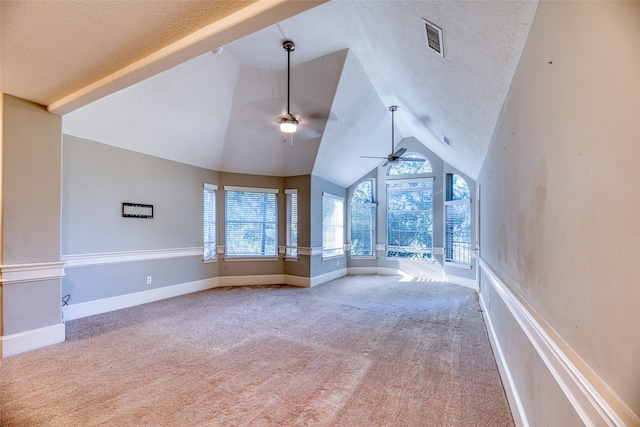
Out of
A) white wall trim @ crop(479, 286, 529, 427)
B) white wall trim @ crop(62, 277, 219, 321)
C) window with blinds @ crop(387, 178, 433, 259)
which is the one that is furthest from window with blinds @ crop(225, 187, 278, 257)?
white wall trim @ crop(479, 286, 529, 427)

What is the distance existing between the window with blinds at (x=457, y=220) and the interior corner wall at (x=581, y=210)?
5.18 metres

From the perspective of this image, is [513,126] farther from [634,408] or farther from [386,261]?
[386,261]

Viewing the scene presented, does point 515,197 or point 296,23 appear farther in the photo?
point 296,23

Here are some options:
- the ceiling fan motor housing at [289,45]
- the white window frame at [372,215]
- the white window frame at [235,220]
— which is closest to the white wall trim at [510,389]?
the ceiling fan motor housing at [289,45]

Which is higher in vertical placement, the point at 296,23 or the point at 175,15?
the point at 296,23

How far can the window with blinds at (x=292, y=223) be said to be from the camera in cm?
659

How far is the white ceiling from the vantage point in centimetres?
172

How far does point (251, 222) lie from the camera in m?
6.49

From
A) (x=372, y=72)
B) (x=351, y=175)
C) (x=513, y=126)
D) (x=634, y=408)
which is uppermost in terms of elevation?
(x=372, y=72)

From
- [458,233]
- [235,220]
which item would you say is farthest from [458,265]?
[235,220]

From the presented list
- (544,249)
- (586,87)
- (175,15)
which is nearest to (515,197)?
(544,249)

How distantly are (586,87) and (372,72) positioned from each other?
385 centimetres

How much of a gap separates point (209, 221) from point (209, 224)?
63mm

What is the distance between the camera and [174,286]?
531 centimetres
